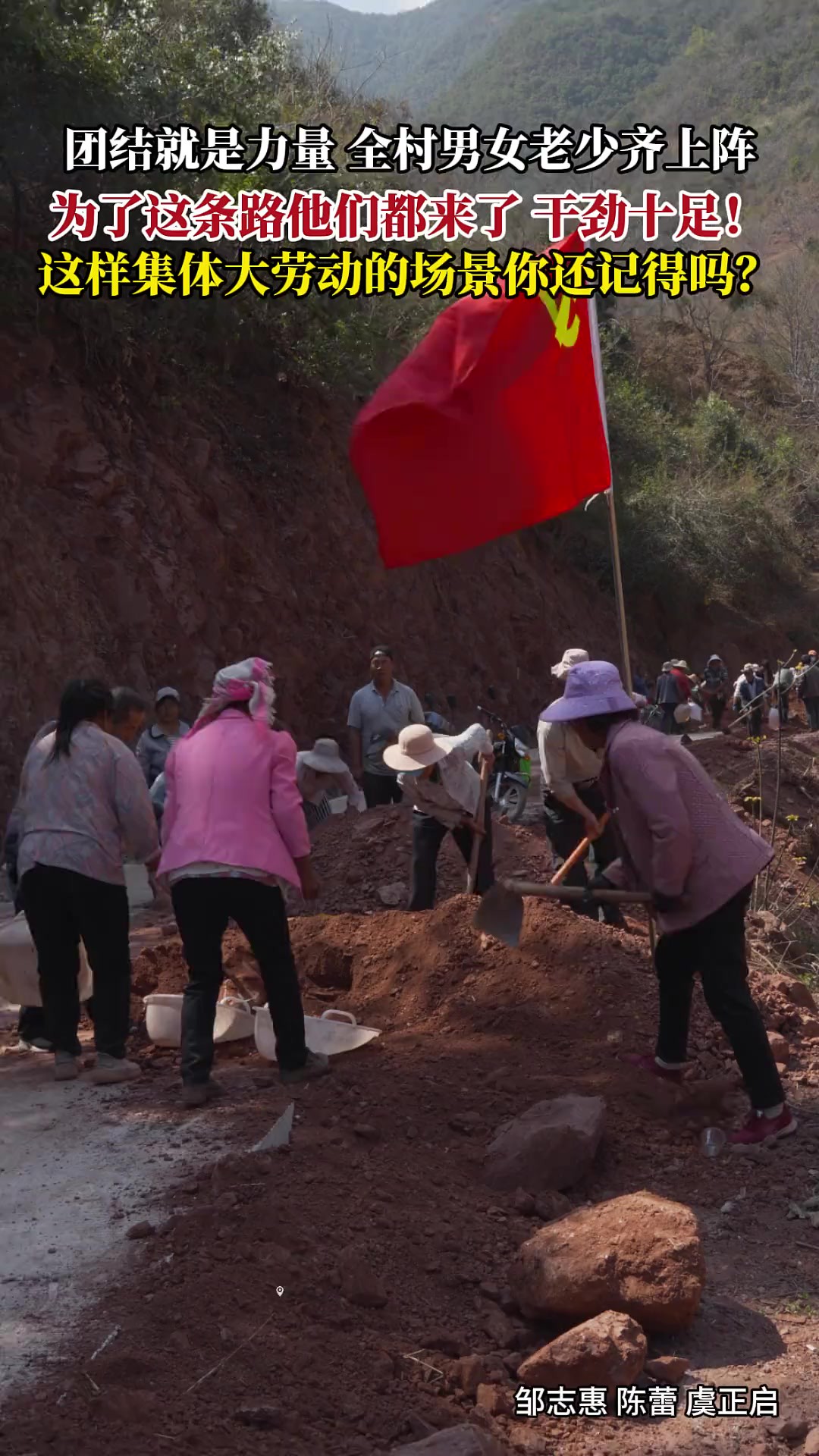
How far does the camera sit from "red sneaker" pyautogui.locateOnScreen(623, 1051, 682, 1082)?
5.60m

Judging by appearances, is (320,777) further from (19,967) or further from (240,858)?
(240,858)

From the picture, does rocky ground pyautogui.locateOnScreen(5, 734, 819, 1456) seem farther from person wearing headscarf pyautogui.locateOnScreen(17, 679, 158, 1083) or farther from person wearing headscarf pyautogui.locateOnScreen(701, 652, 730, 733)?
person wearing headscarf pyautogui.locateOnScreen(701, 652, 730, 733)

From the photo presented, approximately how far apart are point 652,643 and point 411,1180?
28.3 meters

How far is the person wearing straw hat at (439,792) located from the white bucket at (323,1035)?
155cm

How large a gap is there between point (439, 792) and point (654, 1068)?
6.78 ft

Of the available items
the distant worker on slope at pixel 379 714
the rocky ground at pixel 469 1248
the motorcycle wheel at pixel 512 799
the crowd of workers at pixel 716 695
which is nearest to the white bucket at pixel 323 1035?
the rocky ground at pixel 469 1248

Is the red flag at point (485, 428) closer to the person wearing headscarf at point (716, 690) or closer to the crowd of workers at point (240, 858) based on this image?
the crowd of workers at point (240, 858)

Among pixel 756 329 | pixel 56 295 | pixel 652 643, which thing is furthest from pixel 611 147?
pixel 756 329

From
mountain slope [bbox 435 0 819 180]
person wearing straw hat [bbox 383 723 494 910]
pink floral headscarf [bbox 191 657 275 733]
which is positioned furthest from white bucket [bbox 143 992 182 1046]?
mountain slope [bbox 435 0 819 180]

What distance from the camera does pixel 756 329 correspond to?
183 feet

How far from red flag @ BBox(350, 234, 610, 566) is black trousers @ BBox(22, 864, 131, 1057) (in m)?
2.15

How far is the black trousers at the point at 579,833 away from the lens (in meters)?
7.96

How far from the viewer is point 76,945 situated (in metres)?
5.88

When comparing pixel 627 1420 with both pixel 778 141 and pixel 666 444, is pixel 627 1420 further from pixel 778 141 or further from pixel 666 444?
pixel 778 141
